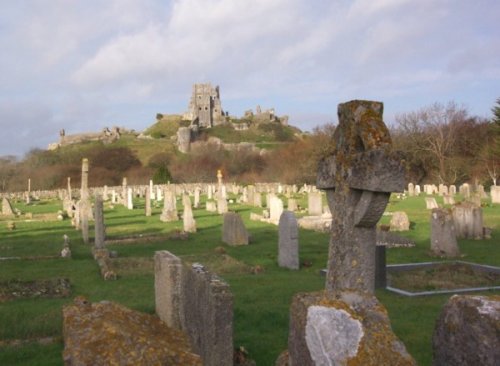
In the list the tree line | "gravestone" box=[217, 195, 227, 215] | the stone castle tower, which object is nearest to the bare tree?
the tree line

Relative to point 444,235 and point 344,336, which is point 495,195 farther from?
point 344,336

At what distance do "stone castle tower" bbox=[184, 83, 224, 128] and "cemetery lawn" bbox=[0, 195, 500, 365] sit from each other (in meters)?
126

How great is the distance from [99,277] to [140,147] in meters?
111

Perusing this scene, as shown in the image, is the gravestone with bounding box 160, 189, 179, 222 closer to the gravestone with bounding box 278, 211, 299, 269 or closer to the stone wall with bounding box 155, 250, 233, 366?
the gravestone with bounding box 278, 211, 299, 269

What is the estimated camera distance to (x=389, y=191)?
6449 mm

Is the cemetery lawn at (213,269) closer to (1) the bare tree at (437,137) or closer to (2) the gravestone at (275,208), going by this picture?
(2) the gravestone at (275,208)

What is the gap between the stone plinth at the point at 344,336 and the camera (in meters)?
Answer: 3.14

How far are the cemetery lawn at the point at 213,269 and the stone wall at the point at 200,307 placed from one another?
2.89ft

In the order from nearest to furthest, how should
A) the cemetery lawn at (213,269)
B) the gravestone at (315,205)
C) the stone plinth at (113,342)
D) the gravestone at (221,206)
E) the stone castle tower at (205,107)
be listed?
1. the stone plinth at (113,342)
2. the cemetery lawn at (213,269)
3. the gravestone at (315,205)
4. the gravestone at (221,206)
5. the stone castle tower at (205,107)

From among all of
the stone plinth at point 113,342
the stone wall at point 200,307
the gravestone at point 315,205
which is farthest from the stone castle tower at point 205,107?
the stone plinth at point 113,342

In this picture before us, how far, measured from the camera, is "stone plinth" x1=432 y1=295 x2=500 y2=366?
3.30 meters

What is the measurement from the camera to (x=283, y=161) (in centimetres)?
7975

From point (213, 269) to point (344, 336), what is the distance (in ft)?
34.2

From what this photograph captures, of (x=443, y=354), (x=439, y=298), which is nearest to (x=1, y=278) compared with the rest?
(x=439, y=298)
